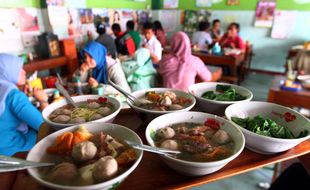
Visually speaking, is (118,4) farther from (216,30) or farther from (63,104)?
(63,104)

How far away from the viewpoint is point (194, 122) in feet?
2.60

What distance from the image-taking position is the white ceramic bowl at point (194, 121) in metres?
0.56

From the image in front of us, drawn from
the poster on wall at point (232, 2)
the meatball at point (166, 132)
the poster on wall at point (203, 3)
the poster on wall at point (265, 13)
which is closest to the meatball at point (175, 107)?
the meatball at point (166, 132)

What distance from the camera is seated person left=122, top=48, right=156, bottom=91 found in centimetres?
211

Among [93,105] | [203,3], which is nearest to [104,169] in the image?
[93,105]

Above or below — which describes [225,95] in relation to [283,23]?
below

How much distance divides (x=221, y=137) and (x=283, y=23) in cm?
509

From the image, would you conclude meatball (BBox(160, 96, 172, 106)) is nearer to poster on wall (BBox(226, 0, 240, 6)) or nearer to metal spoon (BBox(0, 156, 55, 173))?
Result: metal spoon (BBox(0, 156, 55, 173))

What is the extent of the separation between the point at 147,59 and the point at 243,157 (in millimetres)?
1576

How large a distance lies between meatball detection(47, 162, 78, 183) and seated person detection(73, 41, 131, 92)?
1454 millimetres

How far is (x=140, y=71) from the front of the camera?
2.11 m

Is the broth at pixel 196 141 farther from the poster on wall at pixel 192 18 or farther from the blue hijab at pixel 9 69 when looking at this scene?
the poster on wall at pixel 192 18

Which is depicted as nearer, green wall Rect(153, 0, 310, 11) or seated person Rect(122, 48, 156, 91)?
seated person Rect(122, 48, 156, 91)

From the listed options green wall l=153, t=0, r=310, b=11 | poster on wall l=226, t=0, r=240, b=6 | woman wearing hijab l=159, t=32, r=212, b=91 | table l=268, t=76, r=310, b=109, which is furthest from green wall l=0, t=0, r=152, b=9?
table l=268, t=76, r=310, b=109
